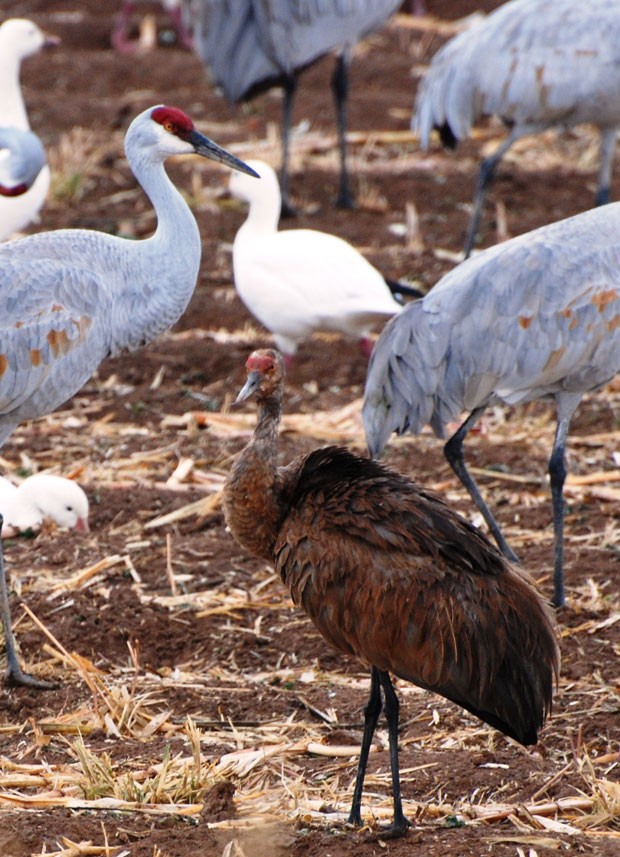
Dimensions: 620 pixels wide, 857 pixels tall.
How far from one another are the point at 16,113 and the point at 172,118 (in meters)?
3.93

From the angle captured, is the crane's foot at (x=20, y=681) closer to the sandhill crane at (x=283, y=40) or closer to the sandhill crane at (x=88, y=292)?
the sandhill crane at (x=88, y=292)

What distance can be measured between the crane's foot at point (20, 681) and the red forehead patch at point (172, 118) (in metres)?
2.32

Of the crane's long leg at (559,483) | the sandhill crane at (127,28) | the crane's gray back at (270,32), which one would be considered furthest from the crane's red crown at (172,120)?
the sandhill crane at (127,28)

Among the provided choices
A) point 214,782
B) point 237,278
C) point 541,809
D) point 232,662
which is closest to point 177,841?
point 214,782

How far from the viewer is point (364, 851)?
4.11 m

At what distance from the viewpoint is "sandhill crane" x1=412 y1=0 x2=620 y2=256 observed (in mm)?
9164

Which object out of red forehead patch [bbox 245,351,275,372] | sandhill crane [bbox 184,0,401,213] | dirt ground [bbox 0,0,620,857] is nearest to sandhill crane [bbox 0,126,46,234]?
dirt ground [bbox 0,0,620,857]

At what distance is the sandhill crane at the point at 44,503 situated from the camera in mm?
6617

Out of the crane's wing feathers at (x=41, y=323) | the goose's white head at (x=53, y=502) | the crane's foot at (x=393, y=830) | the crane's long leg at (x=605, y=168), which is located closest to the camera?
the crane's foot at (x=393, y=830)

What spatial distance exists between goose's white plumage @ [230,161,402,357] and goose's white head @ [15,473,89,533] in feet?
6.16

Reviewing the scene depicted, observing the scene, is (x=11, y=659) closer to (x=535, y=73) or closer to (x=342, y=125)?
(x=535, y=73)

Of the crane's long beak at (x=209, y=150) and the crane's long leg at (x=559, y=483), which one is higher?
the crane's long beak at (x=209, y=150)

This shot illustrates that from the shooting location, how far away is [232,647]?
583cm

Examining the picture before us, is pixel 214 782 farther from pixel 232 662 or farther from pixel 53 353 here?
pixel 53 353
